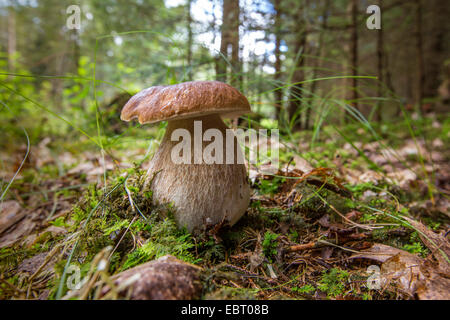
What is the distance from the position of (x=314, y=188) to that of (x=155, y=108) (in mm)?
1312

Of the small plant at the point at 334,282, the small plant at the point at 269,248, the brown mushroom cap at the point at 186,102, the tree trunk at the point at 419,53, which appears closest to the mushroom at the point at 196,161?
the brown mushroom cap at the point at 186,102

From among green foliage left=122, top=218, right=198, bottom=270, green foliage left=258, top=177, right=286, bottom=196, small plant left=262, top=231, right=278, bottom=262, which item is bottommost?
small plant left=262, top=231, right=278, bottom=262

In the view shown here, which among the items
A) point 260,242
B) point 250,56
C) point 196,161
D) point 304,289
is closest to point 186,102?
point 196,161

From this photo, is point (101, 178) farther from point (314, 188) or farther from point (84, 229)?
point (314, 188)

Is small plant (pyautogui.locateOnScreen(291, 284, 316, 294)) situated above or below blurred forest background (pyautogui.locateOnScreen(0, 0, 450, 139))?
below

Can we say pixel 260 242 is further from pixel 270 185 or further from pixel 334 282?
pixel 270 185

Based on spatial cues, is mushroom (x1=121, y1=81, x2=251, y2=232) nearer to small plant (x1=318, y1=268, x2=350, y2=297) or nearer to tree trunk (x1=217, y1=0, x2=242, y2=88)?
small plant (x1=318, y1=268, x2=350, y2=297)

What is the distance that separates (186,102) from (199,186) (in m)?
0.52

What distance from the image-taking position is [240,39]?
3.11 meters

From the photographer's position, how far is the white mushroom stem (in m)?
1.36

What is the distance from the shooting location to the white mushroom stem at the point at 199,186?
4.45 feet

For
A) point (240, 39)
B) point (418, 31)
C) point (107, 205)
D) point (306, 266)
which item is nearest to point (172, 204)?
point (107, 205)

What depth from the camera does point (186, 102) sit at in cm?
115

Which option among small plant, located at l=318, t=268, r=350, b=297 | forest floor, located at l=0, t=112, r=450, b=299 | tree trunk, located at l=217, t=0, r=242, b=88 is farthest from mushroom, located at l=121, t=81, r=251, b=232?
tree trunk, located at l=217, t=0, r=242, b=88
